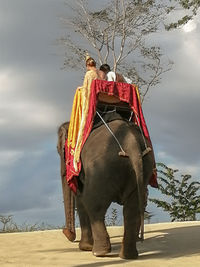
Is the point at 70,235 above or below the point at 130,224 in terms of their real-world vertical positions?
below

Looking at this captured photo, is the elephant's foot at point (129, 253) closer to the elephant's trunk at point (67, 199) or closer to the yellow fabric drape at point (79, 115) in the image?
the elephant's trunk at point (67, 199)

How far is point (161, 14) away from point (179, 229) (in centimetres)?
1088

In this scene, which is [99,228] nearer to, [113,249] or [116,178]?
[116,178]

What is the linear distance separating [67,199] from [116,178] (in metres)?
1.73

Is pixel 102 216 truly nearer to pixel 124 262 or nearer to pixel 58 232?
pixel 124 262

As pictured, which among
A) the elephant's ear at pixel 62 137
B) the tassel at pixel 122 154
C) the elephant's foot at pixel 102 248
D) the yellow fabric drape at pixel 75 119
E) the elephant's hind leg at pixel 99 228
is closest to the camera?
the tassel at pixel 122 154

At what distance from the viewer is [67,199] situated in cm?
859

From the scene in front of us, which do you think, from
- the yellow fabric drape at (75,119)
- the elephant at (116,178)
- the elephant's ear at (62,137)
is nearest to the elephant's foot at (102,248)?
the elephant at (116,178)

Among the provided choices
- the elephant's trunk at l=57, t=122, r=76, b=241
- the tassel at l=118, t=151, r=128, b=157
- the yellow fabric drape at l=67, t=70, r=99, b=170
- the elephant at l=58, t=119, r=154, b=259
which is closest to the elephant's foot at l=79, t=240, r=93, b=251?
the elephant's trunk at l=57, t=122, r=76, b=241

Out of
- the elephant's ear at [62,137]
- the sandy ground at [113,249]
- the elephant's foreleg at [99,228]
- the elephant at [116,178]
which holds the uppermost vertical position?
the elephant's ear at [62,137]

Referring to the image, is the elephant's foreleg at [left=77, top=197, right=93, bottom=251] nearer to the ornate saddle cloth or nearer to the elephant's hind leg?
the ornate saddle cloth

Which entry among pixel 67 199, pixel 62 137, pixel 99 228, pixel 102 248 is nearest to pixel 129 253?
pixel 102 248

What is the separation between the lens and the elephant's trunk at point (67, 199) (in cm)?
839

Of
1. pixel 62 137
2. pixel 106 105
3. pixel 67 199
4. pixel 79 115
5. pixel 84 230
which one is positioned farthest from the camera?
pixel 62 137
